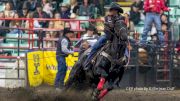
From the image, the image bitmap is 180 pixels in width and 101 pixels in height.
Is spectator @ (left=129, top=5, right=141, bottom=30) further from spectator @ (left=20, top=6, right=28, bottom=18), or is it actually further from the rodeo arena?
spectator @ (left=20, top=6, right=28, bottom=18)

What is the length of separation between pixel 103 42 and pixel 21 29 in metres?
5.62

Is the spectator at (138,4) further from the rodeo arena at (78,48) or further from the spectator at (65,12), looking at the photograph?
the spectator at (65,12)

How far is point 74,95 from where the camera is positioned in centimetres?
1534

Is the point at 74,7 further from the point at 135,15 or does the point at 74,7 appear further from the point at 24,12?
the point at 135,15

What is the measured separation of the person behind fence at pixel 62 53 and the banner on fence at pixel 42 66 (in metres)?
0.58

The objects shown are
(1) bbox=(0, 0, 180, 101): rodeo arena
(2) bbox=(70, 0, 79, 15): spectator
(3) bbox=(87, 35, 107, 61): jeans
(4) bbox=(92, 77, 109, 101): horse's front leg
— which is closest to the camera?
(4) bbox=(92, 77, 109, 101): horse's front leg

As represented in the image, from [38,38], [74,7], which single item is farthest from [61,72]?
[74,7]

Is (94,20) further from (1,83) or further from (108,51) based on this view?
(108,51)

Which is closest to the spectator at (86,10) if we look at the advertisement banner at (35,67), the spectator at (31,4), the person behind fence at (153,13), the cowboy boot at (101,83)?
the spectator at (31,4)

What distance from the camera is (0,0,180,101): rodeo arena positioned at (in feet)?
58.5

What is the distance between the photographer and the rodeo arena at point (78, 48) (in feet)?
58.5

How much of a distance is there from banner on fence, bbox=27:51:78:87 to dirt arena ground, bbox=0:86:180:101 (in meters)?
1.12

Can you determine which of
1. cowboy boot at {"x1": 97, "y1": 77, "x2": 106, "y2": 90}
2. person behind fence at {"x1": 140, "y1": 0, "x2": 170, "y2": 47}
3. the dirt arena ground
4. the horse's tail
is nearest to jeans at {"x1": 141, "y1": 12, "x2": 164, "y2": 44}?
person behind fence at {"x1": 140, "y1": 0, "x2": 170, "y2": 47}

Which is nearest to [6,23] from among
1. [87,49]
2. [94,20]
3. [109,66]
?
[94,20]
